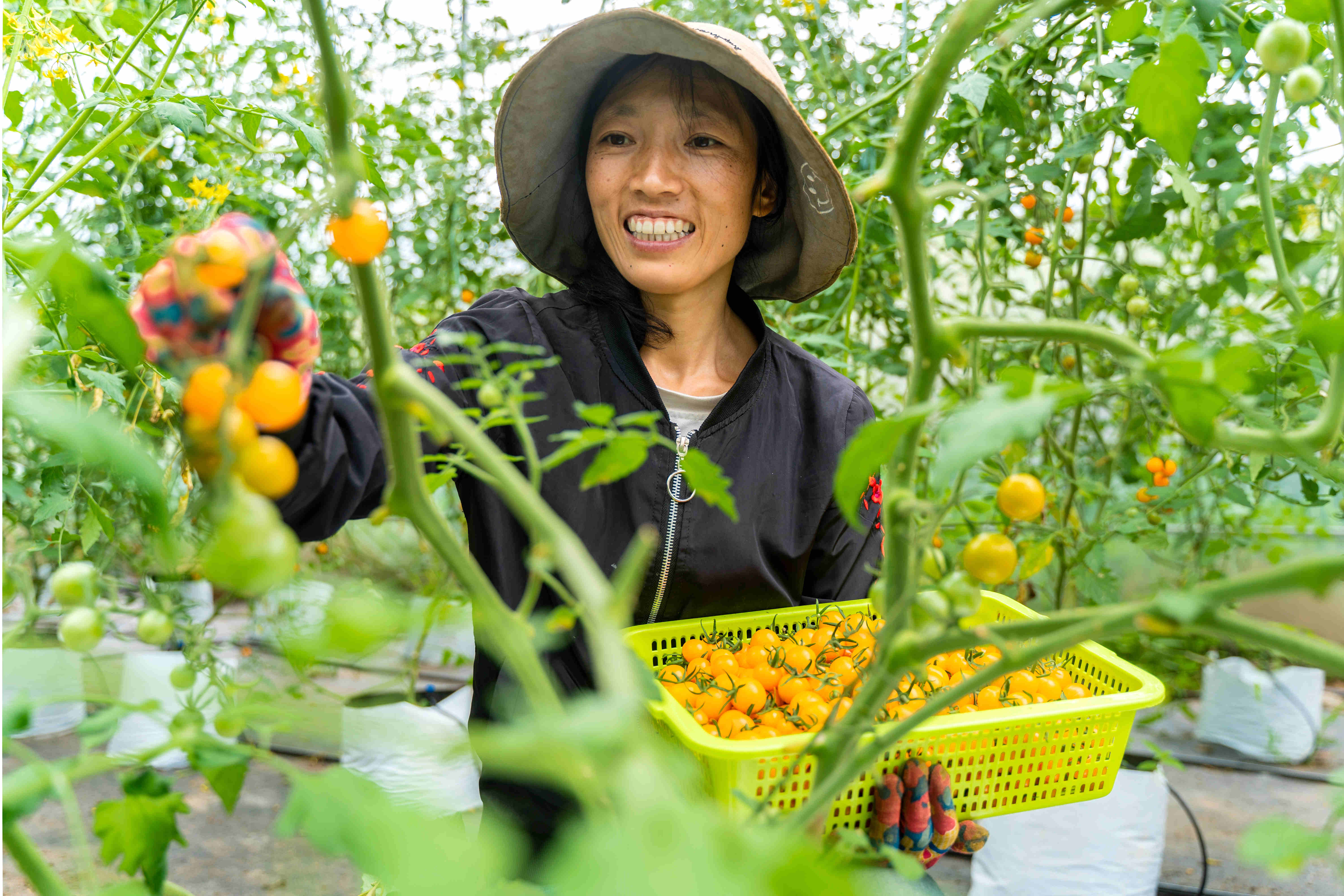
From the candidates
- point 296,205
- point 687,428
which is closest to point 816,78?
point 687,428

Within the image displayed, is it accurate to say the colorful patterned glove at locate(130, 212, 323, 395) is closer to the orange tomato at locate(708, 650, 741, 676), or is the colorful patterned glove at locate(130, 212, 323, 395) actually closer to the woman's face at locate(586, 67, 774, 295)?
the orange tomato at locate(708, 650, 741, 676)

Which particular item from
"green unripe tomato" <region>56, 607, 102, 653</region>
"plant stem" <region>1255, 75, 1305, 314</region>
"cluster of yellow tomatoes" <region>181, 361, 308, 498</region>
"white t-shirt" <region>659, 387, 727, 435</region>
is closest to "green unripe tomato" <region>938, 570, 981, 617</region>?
"cluster of yellow tomatoes" <region>181, 361, 308, 498</region>

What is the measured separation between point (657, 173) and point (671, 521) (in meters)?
0.46

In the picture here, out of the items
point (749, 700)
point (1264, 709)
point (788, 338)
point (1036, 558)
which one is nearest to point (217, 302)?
point (749, 700)

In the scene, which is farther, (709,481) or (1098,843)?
(1098,843)

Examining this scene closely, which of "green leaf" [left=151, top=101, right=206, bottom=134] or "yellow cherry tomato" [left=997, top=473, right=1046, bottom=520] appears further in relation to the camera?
"green leaf" [left=151, top=101, right=206, bottom=134]

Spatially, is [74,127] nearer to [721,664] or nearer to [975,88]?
[721,664]

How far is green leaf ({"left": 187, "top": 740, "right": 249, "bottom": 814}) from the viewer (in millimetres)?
425

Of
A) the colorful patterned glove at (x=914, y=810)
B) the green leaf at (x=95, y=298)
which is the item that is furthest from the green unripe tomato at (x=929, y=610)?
the colorful patterned glove at (x=914, y=810)

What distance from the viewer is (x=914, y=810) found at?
0.82m

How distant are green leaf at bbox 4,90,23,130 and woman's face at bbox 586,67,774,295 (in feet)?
2.37

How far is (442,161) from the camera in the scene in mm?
2203

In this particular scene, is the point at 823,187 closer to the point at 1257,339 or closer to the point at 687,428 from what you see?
the point at 687,428

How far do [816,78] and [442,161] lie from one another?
0.90 meters
